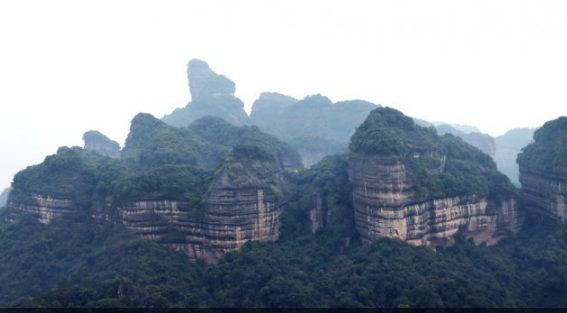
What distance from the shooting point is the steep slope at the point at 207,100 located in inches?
4402

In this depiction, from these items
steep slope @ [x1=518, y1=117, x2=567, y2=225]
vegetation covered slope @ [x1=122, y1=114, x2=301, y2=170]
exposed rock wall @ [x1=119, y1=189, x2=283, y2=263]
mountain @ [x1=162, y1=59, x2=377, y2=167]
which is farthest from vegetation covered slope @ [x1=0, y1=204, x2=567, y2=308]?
mountain @ [x1=162, y1=59, x2=377, y2=167]

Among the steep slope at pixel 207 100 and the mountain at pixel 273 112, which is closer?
the mountain at pixel 273 112

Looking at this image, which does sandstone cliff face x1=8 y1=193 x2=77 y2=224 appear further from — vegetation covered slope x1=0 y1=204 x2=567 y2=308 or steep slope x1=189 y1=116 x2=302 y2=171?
steep slope x1=189 y1=116 x2=302 y2=171

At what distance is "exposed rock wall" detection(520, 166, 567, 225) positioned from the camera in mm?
49406

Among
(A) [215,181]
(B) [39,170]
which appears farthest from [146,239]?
(B) [39,170]

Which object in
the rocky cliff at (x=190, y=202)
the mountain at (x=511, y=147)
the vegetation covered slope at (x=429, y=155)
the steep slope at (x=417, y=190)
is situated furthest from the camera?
the mountain at (x=511, y=147)

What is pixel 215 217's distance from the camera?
48.1 metres

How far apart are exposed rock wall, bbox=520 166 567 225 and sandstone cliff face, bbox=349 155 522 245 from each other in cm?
299

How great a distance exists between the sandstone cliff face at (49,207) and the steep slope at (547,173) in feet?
158

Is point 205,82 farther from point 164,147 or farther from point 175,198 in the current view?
point 175,198

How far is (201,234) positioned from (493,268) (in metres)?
27.0

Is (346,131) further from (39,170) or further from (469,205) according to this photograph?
(39,170)

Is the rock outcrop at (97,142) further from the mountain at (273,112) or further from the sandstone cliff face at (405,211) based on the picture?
the sandstone cliff face at (405,211)

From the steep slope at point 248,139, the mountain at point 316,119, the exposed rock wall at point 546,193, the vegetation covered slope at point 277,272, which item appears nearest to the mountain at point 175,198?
the vegetation covered slope at point 277,272
